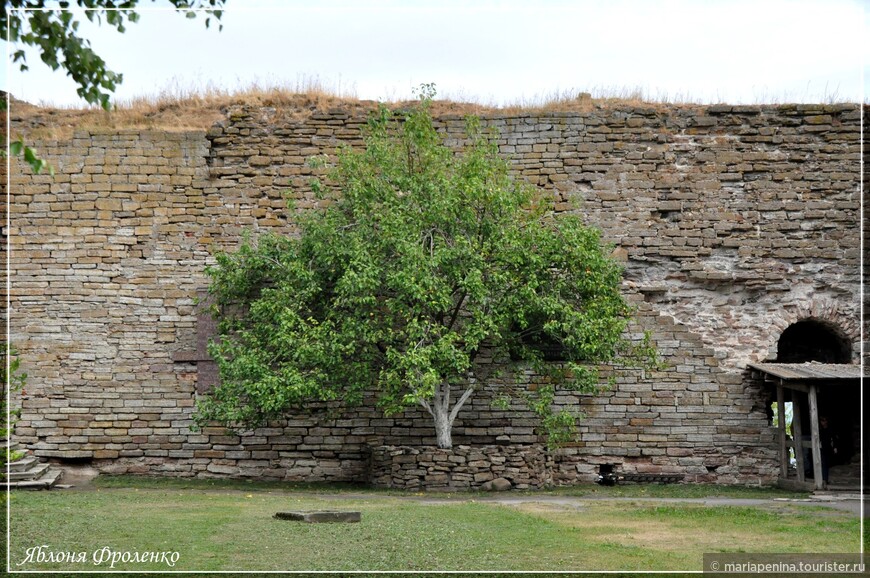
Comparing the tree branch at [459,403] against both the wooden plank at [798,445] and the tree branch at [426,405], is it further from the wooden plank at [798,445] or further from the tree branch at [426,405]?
the wooden plank at [798,445]

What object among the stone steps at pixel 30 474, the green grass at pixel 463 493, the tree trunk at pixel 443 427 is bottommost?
the green grass at pixel 463 493

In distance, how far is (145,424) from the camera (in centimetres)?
1603

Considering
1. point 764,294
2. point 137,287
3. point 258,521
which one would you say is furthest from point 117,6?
point 764,294

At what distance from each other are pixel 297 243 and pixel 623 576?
856 centimetres

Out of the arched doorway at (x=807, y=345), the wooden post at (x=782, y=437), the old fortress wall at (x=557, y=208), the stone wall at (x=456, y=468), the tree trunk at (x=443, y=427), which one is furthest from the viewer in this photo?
the arched doorway at (x=807, y=345)

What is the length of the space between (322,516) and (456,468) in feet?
13.7

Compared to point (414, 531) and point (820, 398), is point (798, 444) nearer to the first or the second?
point (820, 398)

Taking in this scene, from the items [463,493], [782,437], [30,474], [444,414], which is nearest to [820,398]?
[782,437]

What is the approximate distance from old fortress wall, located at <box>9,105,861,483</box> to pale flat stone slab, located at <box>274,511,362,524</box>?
17.6 ft

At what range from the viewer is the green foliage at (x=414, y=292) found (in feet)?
46.1

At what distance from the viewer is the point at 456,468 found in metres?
14.2

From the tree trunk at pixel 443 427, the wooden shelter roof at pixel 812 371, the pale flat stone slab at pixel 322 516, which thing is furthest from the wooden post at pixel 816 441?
the pale flat stone slab at pixel 322 516

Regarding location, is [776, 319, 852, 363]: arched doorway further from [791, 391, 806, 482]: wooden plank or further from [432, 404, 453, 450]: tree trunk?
[432, 404, 453, 450]: tree trunk

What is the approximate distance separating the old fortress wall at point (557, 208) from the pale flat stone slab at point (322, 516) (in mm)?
5353
